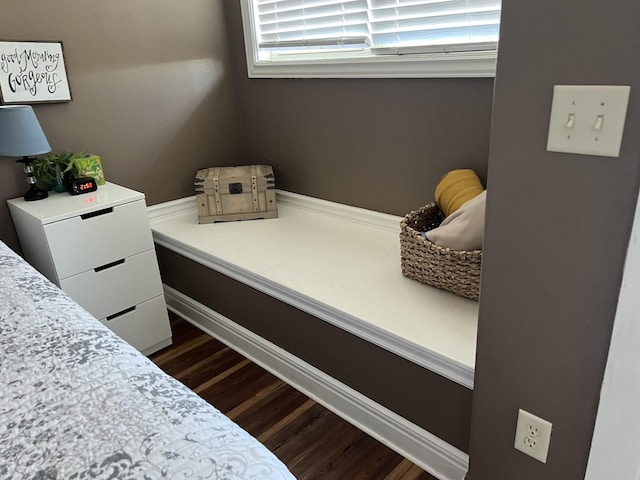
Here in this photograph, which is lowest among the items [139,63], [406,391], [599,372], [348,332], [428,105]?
[406,391]

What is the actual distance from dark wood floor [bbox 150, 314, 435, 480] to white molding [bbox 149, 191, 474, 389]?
1.21ft

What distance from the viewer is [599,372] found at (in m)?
0.96

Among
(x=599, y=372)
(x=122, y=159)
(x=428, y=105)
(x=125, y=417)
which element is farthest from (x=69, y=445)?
(x=122, y=159)

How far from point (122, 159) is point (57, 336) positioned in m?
1.54

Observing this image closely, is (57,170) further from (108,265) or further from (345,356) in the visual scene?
(345,356)

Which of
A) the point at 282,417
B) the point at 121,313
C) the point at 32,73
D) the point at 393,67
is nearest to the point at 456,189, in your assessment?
the point at 393,67

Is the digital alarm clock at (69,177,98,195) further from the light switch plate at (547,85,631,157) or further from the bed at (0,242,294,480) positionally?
the light switch plate at (547,85,631,157)

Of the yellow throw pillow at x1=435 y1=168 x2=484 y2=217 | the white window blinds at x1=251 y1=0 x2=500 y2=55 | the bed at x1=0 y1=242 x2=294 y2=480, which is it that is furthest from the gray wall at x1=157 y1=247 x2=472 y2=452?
the white window blinds at x1=251 y1=0 x2=500 y2=55

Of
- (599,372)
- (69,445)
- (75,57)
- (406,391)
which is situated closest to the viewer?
(69,445)

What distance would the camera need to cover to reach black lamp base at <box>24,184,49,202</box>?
204 centimetres

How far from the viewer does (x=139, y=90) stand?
2381 millimetres

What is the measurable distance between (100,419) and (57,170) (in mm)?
1591

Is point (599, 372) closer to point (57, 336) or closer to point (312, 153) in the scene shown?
point (57, 336)

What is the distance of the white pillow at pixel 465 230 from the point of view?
1463 millimetres
